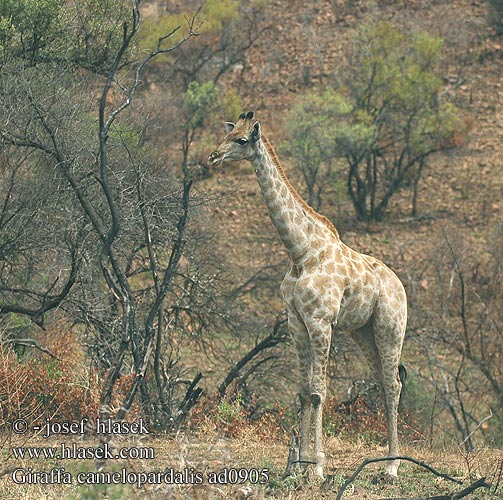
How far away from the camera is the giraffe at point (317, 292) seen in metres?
9.65

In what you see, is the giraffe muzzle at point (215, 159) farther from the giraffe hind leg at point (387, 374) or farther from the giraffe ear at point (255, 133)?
the giraffe hind leg at point (387, 374)

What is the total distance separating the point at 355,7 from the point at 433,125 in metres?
10.7

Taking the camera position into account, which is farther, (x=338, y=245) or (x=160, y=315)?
(x=160, y=315)

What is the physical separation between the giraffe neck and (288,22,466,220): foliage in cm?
2050

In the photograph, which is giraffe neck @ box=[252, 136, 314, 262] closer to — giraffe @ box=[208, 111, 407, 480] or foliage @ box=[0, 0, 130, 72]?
giraffe @ box=[208, 111, 407, 480]

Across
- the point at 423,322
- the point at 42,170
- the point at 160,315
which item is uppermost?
the point at 42,170

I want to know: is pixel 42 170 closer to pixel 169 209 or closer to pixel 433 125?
pixel 169 209

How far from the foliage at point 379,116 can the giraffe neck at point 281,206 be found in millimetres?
20500

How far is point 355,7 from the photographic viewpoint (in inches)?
1624

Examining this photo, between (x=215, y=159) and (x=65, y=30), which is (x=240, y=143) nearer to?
(x=215, y=159)

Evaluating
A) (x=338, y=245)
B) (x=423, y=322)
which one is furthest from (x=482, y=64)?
(x=338, y=245)

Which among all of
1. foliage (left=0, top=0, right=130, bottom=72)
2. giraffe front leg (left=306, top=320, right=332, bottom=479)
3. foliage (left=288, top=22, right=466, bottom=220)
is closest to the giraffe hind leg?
giraffe front leg (left=306, top=320, right=332, bottom=479)

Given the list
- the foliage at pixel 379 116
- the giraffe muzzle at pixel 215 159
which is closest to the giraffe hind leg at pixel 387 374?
the giraffe muzzle at pixel 215 159

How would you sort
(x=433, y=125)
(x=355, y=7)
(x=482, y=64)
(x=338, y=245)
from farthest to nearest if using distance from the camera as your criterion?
(x=355, y=7) → (x=482, y=64) → (x=433, y=125) → (x=338, y=245)
